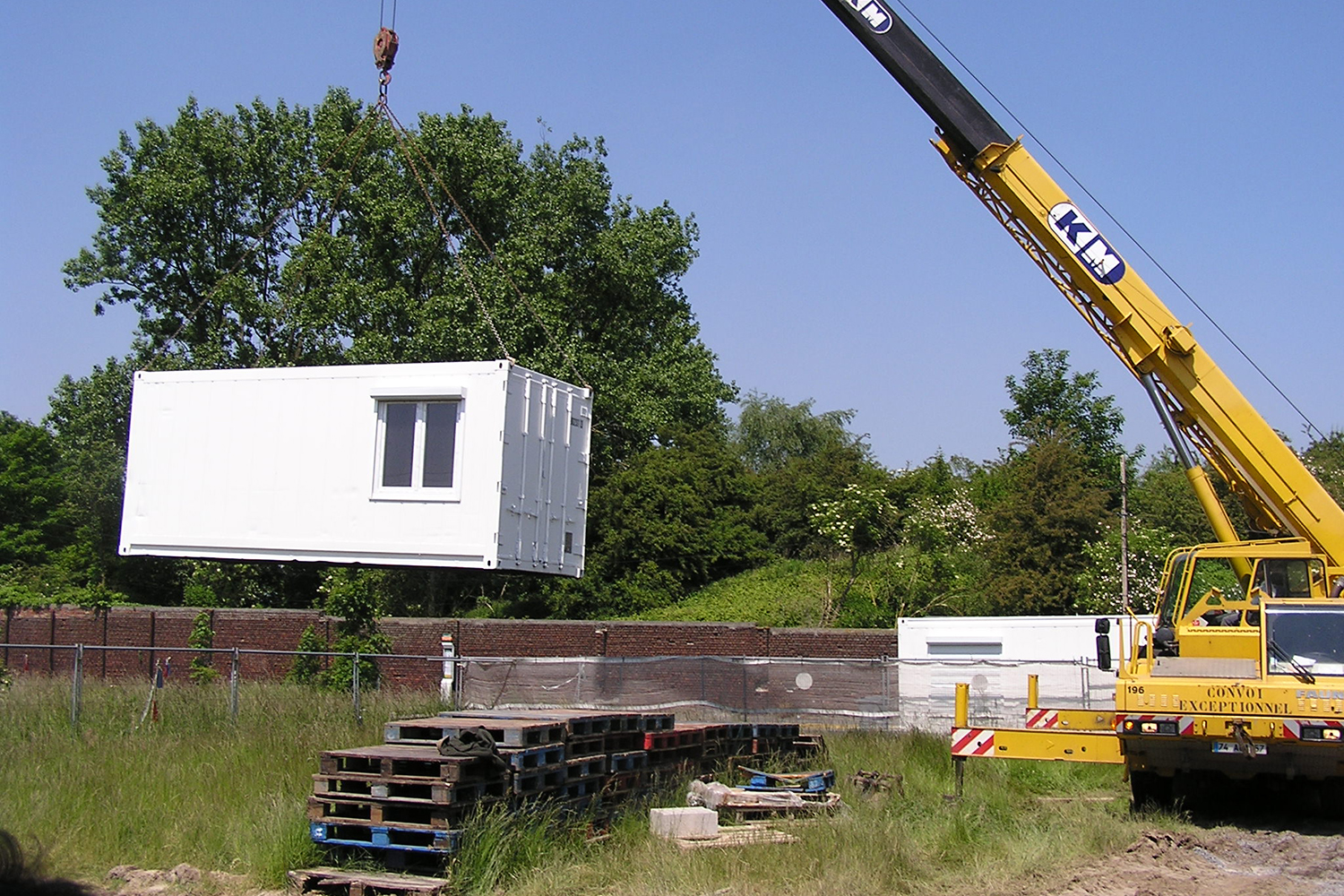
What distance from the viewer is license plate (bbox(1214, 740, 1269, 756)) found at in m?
10.9

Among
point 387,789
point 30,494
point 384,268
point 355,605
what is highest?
point 384,268

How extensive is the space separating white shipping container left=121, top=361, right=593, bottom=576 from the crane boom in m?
5.81

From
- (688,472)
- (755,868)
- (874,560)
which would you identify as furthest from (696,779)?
(688,472)

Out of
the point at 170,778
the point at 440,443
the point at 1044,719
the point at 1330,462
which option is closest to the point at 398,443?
the point at 440,443

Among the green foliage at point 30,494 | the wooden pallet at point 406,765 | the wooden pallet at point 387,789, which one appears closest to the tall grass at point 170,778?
the wooden pallet at point 387,789

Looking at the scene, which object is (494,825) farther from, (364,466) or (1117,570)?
(1117,570)

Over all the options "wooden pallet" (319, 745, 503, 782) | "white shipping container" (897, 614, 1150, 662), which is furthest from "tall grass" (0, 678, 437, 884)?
"white shipping container" (897, 614, 1150, 662)

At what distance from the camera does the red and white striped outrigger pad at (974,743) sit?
40.6ft

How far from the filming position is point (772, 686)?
→ 73.6ft

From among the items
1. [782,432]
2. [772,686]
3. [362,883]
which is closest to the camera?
[362,883]

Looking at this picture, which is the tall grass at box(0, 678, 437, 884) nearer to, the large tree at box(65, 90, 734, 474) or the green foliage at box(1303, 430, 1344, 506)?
the large tree at box(65, 90, 734, 474)

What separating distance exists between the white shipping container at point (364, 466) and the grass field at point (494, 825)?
7.82 feet

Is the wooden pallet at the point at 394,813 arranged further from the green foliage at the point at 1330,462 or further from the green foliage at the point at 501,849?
the green foliage at the point at 1330,462

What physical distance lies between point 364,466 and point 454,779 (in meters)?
5.67
